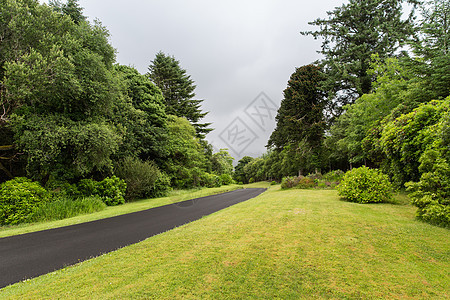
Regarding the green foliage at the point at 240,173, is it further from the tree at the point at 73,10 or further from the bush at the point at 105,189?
the tree at the point at 73,10

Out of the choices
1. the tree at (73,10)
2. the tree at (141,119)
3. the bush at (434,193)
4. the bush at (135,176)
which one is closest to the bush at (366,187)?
the bush at (434,193)

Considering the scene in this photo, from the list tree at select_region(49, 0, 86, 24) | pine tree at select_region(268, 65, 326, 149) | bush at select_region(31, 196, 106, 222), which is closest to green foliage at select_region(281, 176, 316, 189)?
pine tree at select_region(268, 65, 326, 149)

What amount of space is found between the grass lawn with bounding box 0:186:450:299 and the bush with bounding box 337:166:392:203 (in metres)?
2.95

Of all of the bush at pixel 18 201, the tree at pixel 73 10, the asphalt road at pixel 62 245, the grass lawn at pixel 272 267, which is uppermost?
the tree at pixel 73 10

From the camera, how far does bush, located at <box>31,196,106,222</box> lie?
771cm

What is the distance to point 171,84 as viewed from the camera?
101 ft

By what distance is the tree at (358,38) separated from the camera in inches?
743

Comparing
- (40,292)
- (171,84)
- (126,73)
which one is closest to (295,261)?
(40,292)

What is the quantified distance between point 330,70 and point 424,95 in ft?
48.5

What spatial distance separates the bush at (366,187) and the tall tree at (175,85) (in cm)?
2494

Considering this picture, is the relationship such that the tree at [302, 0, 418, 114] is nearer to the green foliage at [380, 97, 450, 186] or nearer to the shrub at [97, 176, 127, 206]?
the green foliage at [380, 97, 450, 186]

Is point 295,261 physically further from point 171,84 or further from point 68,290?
point 171,84

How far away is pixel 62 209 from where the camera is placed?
27.1 ft

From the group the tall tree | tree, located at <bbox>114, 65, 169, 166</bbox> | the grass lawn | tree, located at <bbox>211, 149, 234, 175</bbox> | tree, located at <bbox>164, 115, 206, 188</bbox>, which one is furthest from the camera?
tree, located at <bbox>211, 149, 234, 175</bbox>
